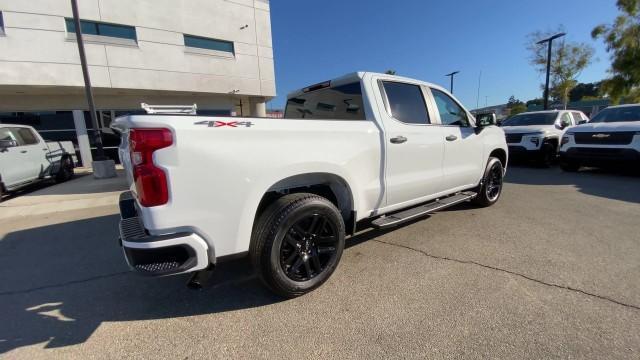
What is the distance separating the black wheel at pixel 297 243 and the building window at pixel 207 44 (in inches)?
575

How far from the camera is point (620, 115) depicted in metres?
8.05

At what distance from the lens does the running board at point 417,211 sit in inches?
119

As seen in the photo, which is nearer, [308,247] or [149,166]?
[149,166]

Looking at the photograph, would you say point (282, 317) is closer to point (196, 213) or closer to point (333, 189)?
point (196, 213)

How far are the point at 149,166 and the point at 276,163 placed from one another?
2.74 feet

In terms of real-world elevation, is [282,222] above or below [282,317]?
above

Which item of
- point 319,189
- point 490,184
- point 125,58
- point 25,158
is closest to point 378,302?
point 319,189

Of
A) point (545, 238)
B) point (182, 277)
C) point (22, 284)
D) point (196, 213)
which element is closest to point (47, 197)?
point (22, 284)

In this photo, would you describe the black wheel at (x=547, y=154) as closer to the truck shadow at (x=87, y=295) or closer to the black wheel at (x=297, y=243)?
the black wheel at (x=297, y=243)

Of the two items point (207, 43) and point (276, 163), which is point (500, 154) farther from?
point (207, 43)

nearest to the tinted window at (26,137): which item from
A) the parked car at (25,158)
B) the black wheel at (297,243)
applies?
the parked car at (25,158)

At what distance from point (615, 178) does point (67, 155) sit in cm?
1550

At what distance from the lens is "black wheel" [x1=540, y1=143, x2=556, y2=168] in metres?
9.02

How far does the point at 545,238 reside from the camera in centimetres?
363
